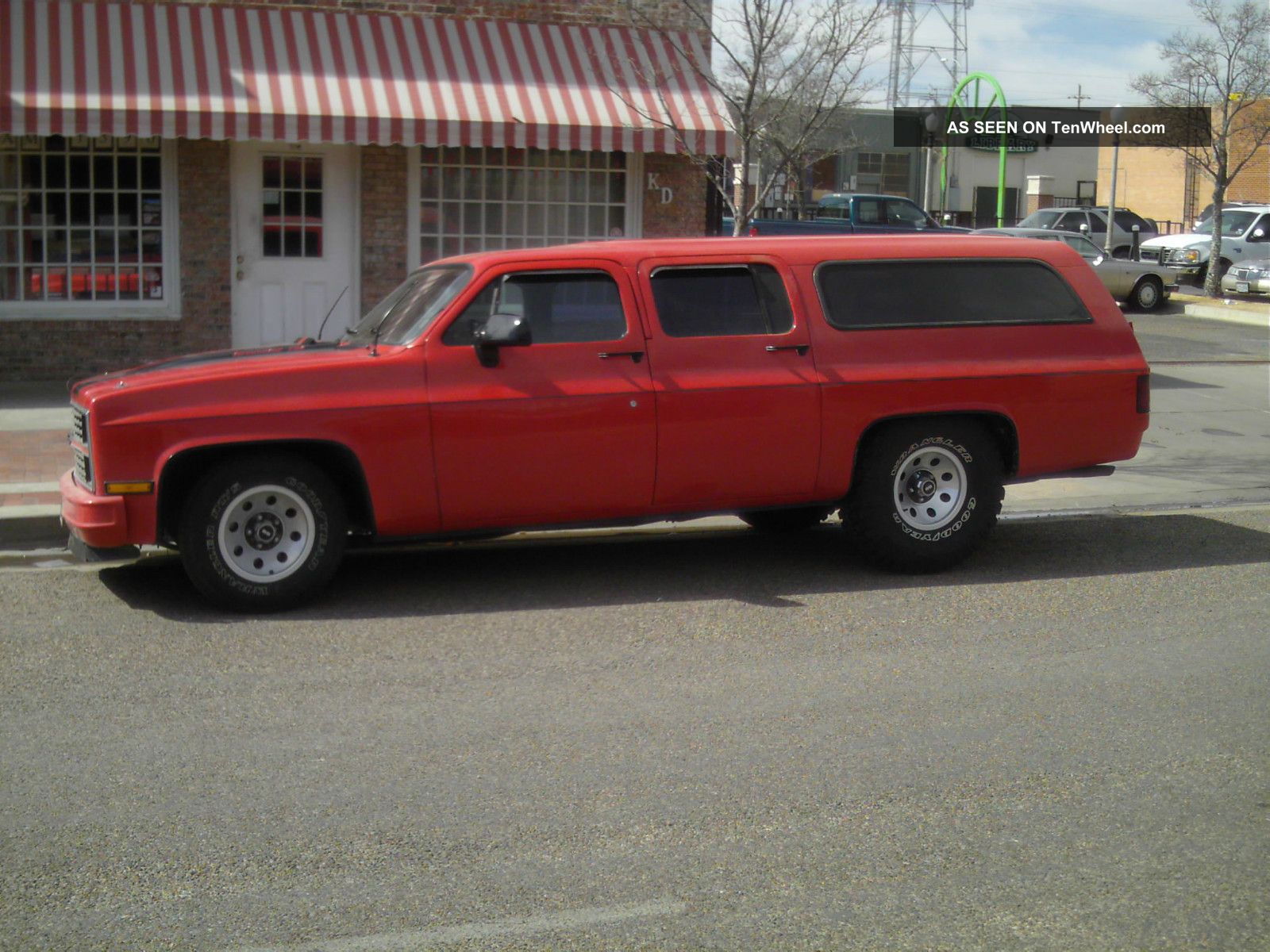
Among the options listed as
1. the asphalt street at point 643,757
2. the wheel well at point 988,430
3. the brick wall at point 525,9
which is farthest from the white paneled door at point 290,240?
the wheel well at point 988,430

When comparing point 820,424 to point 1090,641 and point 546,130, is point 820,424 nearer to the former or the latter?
point 1090,641

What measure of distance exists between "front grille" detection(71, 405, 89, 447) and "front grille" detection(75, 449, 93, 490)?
65 millimetres

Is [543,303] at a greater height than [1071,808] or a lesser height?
greater


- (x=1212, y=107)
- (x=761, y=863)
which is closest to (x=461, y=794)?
(x=761, y=863)

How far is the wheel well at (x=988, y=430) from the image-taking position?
26.1 feet

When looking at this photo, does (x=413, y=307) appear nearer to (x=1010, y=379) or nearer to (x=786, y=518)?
(x=786, y=518)

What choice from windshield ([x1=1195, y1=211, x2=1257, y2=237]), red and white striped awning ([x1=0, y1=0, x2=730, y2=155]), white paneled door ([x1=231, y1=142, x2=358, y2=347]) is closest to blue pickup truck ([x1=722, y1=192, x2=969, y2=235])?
windshield ([x1=1195, y1=211, x2=1257, y2=237])

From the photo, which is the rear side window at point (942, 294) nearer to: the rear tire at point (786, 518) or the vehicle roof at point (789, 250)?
the vehicle roof at point (789, 250)

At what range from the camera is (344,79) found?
13.8 metres

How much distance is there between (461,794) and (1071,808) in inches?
78.5

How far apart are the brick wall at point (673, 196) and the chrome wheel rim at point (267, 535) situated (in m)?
8.96

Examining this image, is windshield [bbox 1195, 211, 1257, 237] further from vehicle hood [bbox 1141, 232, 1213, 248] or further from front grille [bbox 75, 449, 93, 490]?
front grille [bbox 75, 449, 93, 490]

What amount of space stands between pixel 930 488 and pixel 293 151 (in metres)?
8.85

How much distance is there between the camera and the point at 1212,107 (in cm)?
3238
